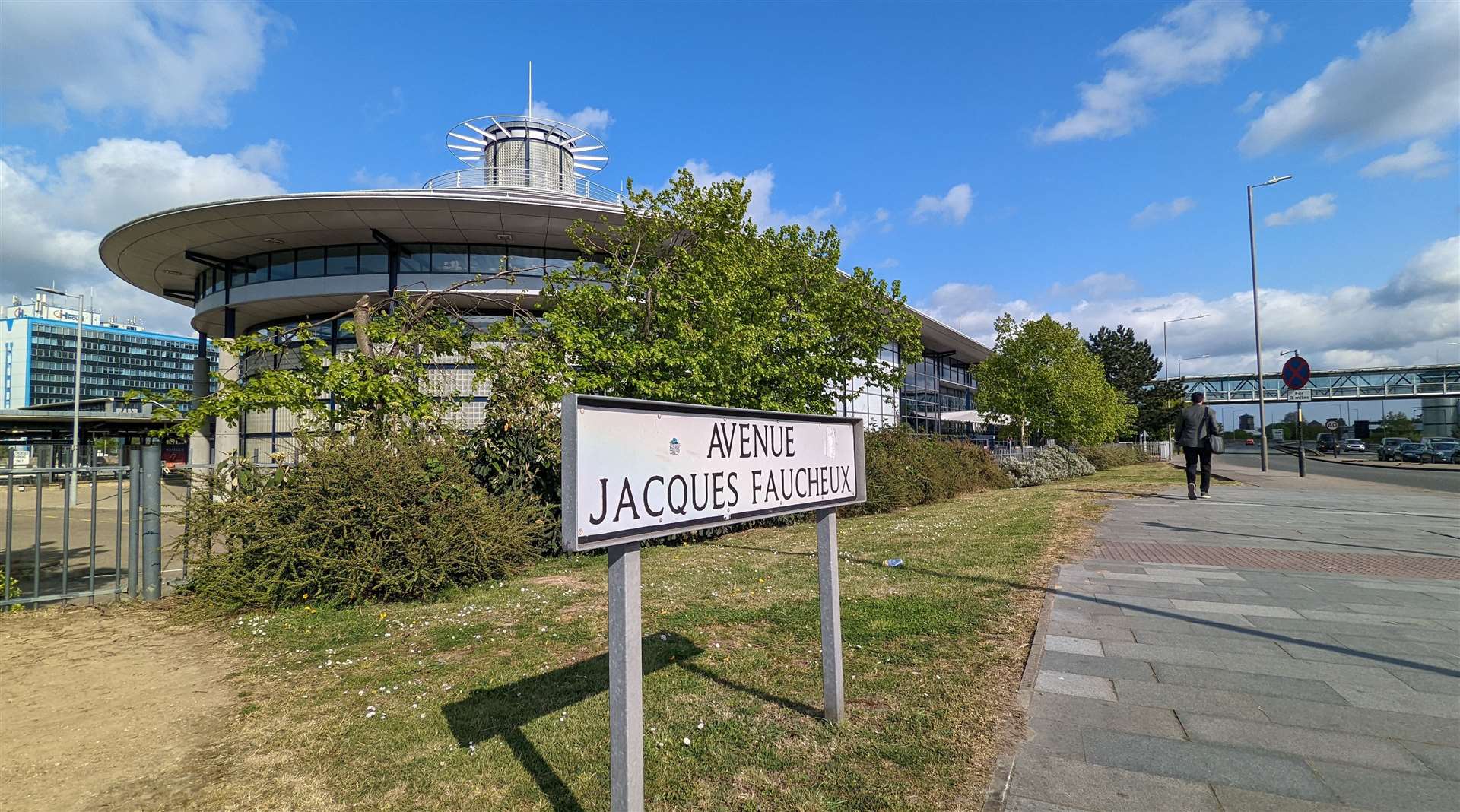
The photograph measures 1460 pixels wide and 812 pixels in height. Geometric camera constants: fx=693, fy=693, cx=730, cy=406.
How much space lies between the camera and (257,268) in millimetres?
25766

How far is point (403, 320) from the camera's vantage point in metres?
9.05

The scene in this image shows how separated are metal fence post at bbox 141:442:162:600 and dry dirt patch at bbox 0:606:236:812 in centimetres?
60

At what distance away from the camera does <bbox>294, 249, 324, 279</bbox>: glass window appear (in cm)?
2469

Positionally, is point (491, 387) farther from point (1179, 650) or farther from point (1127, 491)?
point (1127, 491)

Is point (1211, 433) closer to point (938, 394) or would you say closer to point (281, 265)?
point (281, 265)

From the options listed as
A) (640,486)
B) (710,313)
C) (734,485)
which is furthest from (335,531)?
(710,313)

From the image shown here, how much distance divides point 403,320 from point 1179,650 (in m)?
8.91

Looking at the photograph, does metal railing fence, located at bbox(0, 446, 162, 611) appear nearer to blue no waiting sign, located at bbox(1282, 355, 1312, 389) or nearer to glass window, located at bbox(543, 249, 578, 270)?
glass window, located at bbox(543, 249, 578, 270)

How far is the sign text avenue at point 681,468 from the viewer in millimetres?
2023

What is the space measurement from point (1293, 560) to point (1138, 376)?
2461 inches

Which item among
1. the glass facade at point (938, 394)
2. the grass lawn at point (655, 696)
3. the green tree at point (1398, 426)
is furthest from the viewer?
the green tree at point (1398, 426)

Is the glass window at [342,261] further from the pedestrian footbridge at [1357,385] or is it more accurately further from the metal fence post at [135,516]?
the pedestrian footbridge at [1357,385]

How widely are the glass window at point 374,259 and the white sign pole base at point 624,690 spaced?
25.4m

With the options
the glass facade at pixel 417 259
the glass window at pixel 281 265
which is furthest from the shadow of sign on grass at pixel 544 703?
the glass window at pixel 281 265
